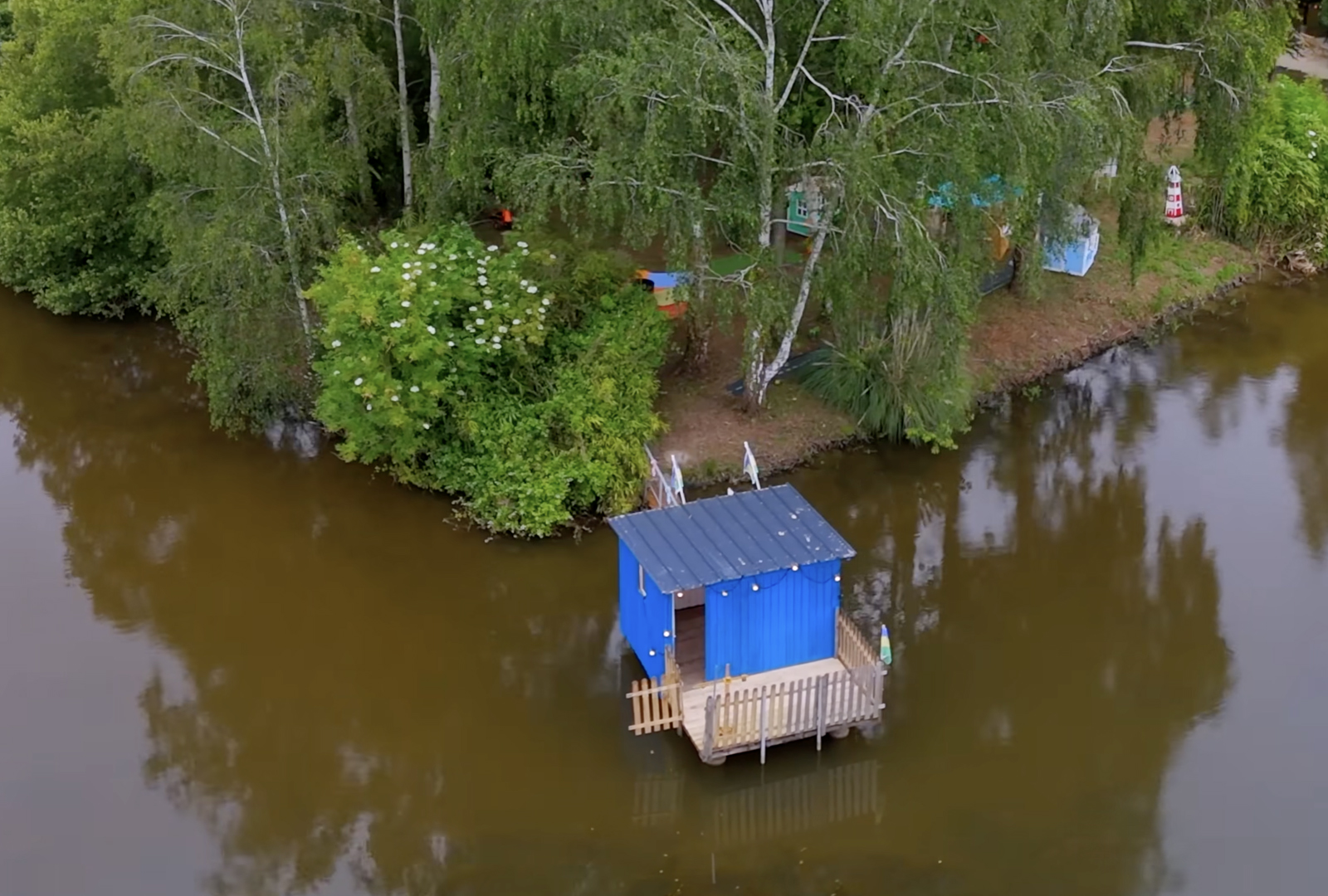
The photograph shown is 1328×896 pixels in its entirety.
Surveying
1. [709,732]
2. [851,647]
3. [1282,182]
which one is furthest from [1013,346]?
[709,732]

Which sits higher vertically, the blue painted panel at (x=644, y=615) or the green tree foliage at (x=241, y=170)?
the green tree foliage at (x=241, y=170)

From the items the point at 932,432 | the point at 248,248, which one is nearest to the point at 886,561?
the point at 932,432

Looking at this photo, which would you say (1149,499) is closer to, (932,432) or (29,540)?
(932,432)

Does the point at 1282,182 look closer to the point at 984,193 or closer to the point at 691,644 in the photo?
the point at 984,193

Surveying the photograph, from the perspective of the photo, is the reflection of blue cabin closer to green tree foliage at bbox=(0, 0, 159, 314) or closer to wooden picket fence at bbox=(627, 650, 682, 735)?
wooden picket fence at bbox=(627, 650, 682, 735)

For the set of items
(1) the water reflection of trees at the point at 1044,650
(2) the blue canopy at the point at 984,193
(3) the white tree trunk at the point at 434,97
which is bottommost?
(1) the water reflection of trees at the point at 1044,650

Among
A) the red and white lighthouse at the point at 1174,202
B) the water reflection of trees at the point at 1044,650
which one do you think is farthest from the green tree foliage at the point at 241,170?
the red and white lighthouse at the point at 1174,202

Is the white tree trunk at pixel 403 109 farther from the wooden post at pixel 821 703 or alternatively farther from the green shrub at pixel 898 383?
the wooden post at pixel 821 703
